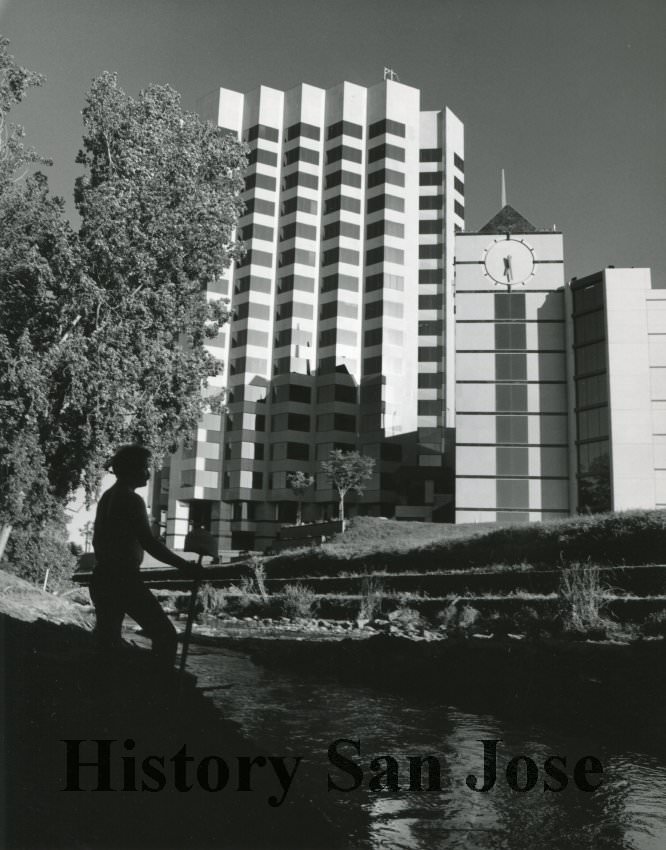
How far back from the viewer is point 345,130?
270ft

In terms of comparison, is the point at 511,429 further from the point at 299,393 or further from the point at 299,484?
the point at 299,393

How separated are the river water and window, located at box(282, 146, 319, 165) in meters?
77.0

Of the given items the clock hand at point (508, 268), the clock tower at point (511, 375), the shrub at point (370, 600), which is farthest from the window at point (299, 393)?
the shrub at point (370, 600)

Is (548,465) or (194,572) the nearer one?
(194,572)

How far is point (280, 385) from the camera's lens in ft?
255

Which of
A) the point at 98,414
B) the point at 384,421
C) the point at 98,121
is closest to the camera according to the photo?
the point at 98,414

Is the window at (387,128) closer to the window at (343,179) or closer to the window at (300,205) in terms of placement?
the window at (343,179)

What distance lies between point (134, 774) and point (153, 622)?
1.02 m

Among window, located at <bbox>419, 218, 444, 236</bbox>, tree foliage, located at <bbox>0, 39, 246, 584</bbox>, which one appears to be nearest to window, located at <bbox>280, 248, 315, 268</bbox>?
window, located at <bbox>419, 218, 444, 236</bbox>

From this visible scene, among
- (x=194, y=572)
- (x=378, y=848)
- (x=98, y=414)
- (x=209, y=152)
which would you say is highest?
(x=209, y=152)

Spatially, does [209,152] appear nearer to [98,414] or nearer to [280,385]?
[98,414]

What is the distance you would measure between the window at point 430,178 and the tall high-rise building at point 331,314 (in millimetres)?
222

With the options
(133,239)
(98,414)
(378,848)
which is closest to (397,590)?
(98,414)

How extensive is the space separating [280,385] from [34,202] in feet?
181
